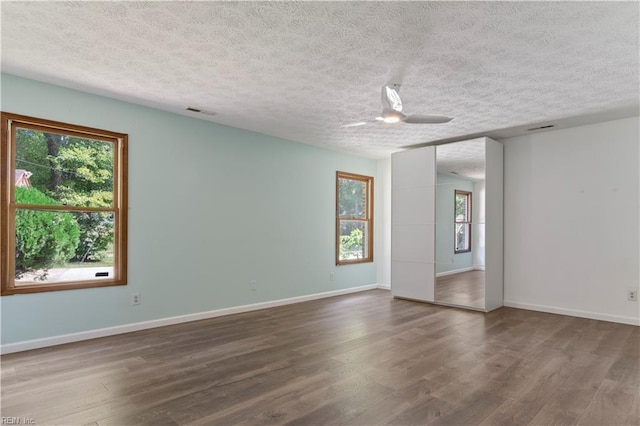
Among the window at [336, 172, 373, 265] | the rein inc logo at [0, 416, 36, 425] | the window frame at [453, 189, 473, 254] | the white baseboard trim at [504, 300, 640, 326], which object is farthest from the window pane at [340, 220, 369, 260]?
the rein inc logo at [0, 416, 36, 425]

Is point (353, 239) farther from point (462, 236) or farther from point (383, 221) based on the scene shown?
point (462, 236)

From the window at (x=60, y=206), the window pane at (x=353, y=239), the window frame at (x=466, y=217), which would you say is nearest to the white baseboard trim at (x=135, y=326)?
the window at (x=60, y=206)

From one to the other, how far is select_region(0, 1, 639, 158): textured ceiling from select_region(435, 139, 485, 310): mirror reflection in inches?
45.8

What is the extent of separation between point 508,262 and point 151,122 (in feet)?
17.9

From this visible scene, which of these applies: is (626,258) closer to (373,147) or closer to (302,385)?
(373,147)

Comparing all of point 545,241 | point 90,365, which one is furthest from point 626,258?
point 90,365

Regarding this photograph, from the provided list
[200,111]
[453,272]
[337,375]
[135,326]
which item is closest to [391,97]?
[200,111]

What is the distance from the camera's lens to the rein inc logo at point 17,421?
2150 millimetres

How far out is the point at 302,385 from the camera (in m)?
2.68

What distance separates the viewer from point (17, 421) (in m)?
2.17

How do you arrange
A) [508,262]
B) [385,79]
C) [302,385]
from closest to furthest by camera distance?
[302,385]
[385,79]
[508,262]

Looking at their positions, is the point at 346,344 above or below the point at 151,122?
below

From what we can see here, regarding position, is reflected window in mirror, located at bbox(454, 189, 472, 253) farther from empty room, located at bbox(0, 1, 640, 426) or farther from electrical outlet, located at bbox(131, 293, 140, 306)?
electrical outlet, located at bbox(131, 293, 140, 306)

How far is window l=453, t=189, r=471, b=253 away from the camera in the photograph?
5.30 meters
